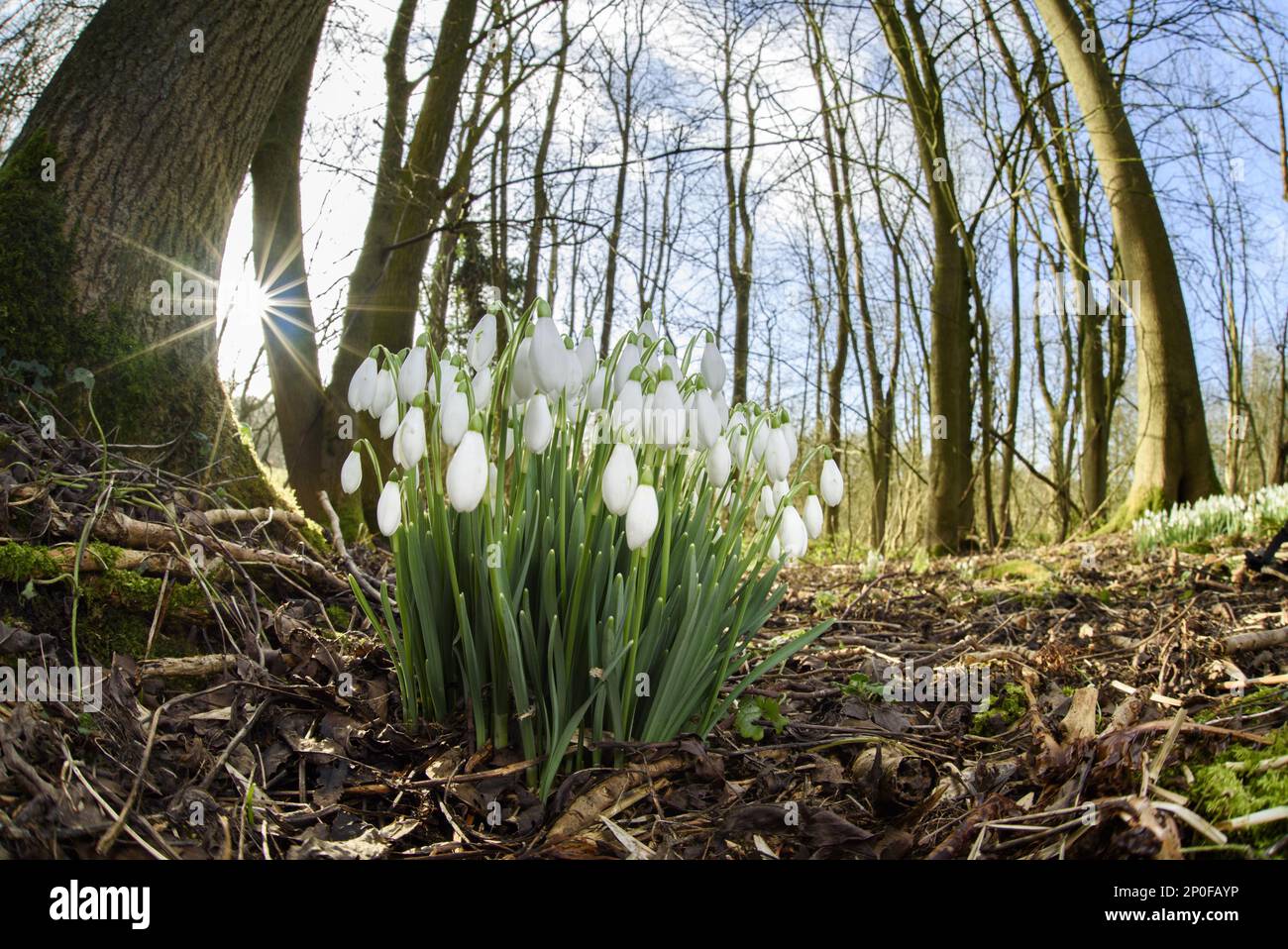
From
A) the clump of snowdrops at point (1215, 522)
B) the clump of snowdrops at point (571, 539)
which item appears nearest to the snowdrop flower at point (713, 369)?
the clump of snowdrops at point (571, 539)

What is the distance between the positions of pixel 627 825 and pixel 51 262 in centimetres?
246

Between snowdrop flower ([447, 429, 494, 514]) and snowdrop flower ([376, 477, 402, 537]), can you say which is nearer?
snowdrop flower ([447, 429, 494, 514])

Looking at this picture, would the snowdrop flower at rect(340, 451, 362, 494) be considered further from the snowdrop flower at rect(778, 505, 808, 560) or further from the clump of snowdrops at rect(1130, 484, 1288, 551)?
the clump of snowdrops at rect(1130, 484, 1288, 551)

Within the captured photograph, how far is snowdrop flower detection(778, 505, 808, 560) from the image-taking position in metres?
1.75

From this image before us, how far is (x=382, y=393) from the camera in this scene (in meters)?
1.68

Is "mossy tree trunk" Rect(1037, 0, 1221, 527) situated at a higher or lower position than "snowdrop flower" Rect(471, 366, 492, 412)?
higher

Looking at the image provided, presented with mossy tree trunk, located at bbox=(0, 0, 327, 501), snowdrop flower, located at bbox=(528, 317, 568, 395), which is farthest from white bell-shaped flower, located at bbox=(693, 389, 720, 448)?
mossy tree trunk, located at bbox=(0, 0, 327, 501)

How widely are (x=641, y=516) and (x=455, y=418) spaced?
0.38m

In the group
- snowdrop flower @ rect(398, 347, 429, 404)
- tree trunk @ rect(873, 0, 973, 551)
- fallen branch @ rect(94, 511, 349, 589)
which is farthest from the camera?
tree trunk @ rect(873, 0, 973, 551)

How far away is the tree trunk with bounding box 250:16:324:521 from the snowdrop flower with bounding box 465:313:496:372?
3983mm

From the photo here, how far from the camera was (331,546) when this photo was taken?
117 inches

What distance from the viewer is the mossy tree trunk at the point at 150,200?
2.64 metres

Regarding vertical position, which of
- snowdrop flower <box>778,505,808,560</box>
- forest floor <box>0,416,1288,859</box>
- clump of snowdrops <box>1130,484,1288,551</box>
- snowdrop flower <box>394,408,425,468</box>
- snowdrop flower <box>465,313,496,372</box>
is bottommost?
forest floor <box>0,416,1288,859</box>
